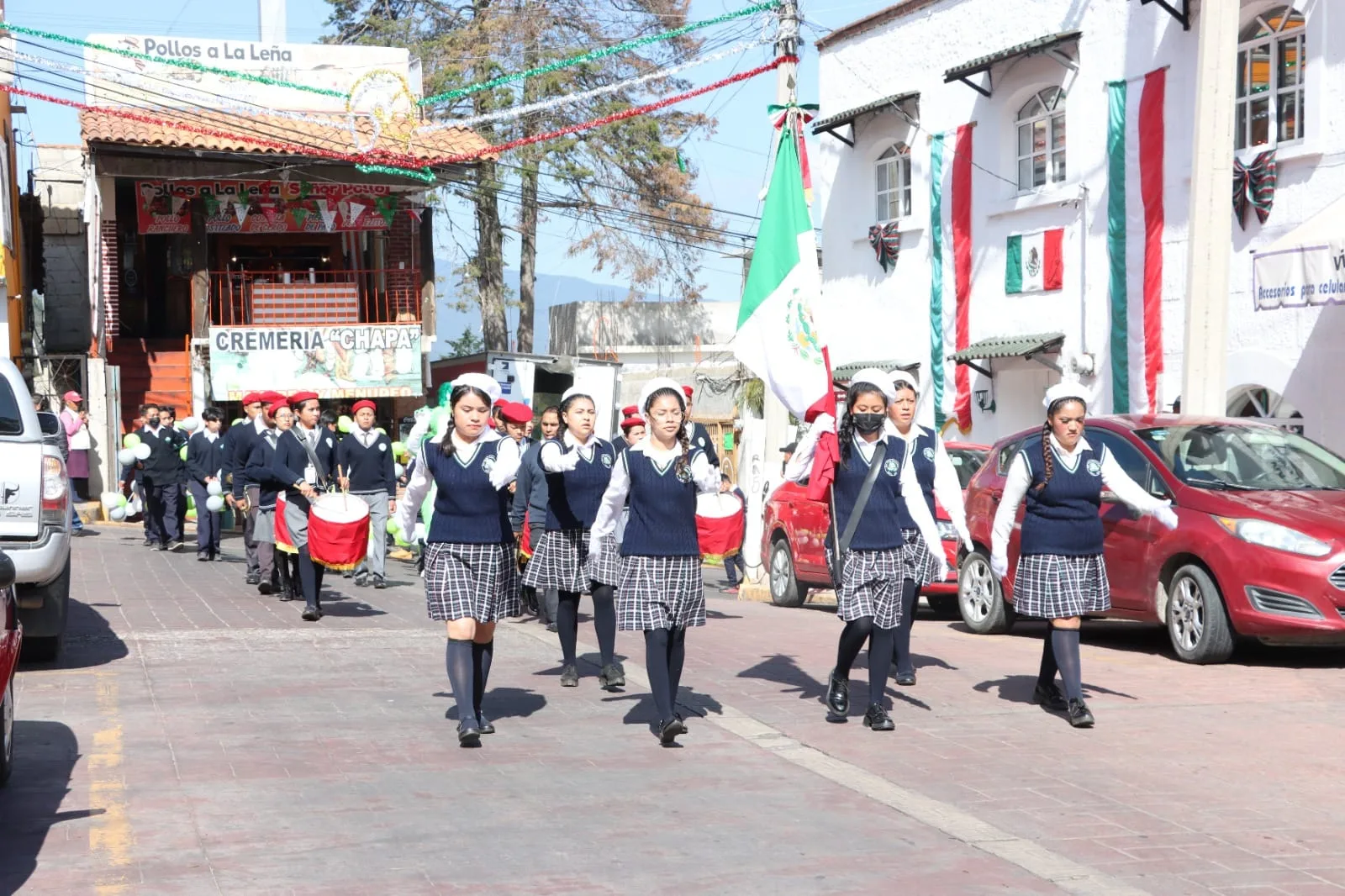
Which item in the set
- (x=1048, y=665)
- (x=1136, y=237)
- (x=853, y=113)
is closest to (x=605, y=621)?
(x=1048, y=665)

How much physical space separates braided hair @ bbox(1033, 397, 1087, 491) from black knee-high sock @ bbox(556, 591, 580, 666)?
2.98 meters

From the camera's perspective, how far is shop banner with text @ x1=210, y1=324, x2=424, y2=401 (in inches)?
1102

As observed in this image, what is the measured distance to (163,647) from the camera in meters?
11.5

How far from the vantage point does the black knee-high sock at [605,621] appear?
10.1 meters

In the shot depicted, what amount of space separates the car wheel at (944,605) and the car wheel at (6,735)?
9.75m

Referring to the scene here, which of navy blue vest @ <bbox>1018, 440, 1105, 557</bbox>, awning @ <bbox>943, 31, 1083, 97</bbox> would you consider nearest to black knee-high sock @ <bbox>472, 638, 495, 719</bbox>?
navy blue vest @ <bbox>1018, 440, 1105, 557</bbox>

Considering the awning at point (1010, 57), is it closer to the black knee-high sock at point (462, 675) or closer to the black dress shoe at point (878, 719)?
the black dress shoe at point (878, 719)

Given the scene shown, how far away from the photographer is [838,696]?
877cm

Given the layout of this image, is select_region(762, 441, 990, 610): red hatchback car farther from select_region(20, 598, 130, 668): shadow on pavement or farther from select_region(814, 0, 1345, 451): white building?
select_region(20, 598, 130, 668): shadow on pavement

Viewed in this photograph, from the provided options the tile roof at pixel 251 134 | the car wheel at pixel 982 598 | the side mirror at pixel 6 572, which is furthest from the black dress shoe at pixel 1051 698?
the tile roof at pixel 251 134

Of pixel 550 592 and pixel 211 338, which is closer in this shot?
pixel 550 592

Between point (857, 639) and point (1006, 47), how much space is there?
45.1 feet

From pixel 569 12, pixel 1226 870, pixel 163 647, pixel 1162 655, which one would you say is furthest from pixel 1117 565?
pixel 569 12

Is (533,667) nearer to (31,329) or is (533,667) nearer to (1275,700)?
(1275,700)
